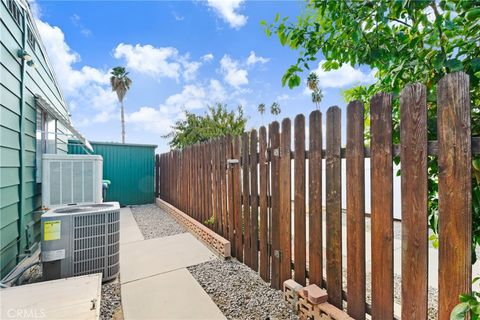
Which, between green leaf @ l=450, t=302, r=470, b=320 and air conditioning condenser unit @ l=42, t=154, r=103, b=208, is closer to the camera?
green leaf @ l=450, t=302, r=470, b=320

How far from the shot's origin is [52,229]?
2.37 meters

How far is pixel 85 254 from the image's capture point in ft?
8.30

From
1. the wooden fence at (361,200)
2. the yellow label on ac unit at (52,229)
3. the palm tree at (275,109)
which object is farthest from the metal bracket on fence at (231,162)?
the palm tree at (275,109)

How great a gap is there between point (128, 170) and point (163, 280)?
235 inches

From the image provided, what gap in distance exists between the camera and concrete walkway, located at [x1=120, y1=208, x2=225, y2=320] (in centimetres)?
212

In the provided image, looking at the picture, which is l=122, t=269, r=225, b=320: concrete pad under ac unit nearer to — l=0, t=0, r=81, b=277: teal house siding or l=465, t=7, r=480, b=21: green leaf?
l=0, t=0, r=81, b=277: teal house siding

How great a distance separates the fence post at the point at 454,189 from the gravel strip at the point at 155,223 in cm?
410

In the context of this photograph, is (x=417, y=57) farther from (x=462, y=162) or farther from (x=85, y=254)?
(x=85, y=254)

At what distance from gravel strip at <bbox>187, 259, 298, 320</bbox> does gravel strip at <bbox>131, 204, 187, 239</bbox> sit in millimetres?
1790

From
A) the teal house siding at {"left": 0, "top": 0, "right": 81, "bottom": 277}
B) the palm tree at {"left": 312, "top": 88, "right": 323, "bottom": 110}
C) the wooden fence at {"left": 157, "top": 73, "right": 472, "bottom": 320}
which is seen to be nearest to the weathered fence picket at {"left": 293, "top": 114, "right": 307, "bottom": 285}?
the wooden fence at {"left": 157, "top": 73, "right": 472, "bottom": 320}

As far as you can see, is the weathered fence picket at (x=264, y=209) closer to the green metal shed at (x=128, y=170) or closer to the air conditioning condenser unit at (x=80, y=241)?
the air conditioning condenser unit at (x=80, y=241)

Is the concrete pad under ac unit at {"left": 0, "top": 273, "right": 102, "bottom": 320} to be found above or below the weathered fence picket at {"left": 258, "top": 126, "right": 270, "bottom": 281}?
below

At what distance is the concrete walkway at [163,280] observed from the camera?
6.94ft

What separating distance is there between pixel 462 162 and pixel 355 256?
0.92m
